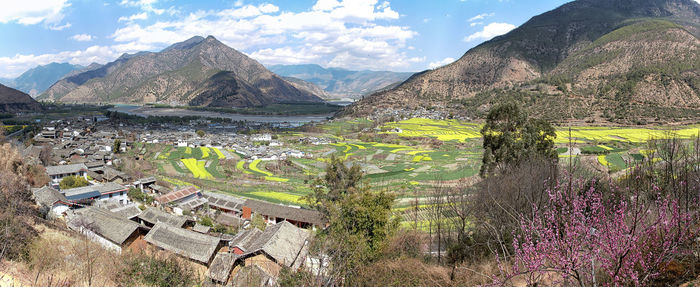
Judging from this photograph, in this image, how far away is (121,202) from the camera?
88.9ft

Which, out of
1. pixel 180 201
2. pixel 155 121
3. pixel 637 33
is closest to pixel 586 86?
pixel 637 33

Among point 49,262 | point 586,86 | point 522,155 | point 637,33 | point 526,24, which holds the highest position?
point 526,24

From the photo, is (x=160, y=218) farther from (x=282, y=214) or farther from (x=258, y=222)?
(x=282, y=214)

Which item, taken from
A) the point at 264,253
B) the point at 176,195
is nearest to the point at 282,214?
the point at 264,253

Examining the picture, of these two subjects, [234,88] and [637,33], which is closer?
[637,33]

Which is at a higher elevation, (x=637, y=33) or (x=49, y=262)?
(x=637, y=33)

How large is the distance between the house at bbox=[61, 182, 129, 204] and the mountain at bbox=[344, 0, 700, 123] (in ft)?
212

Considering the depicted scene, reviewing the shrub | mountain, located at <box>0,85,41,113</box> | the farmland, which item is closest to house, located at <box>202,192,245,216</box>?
the farmland

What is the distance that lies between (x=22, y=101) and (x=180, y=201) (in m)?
130

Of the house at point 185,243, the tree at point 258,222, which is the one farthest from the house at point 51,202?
the tree at point 258,222

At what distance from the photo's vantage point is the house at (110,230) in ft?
55.5

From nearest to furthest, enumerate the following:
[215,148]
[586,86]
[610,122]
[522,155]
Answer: [522,155]
[215,148]
[610,122]
[586,86]

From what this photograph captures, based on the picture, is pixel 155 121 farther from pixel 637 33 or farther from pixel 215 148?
pixel 637 33

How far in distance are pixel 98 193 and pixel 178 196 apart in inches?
217
